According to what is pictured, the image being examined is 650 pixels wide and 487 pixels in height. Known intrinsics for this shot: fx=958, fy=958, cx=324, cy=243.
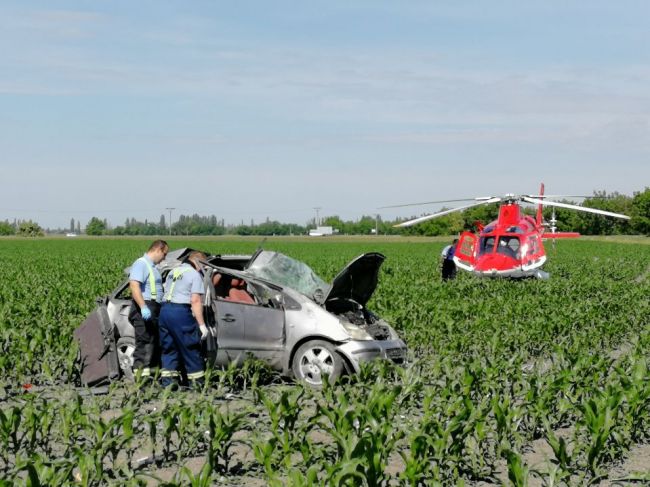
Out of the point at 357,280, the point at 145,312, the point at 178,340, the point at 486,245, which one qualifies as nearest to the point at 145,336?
the point at 145,312

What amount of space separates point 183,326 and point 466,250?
18.0m

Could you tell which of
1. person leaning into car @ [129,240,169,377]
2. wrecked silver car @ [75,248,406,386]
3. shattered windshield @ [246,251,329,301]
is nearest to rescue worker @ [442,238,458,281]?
shattered windshield @ [246,251,329,301]

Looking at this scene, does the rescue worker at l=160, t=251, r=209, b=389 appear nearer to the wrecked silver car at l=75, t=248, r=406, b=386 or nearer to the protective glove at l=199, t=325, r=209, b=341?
the protective glove at l=199, t=325, r=209, b=341

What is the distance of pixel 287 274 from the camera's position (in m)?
11.6

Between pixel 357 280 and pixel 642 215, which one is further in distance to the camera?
pixel 642 215

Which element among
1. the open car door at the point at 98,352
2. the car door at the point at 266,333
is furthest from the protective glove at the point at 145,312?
the car door at the point at 266,333

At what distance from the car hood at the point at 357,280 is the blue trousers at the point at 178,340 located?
64.7 inches

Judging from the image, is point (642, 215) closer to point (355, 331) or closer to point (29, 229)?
point (29, 229)

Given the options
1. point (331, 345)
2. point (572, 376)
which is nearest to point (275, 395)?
point (331, 345)

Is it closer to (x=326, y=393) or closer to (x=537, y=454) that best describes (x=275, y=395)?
(x=326, y=393)

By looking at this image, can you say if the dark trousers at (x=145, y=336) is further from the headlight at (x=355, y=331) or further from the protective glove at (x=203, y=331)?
the headlight at (x=355, y=331)

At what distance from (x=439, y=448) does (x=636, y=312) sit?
1317 centimetres

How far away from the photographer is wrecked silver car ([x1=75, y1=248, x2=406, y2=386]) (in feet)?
34.8

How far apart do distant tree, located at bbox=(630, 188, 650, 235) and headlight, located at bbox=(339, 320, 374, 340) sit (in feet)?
466
